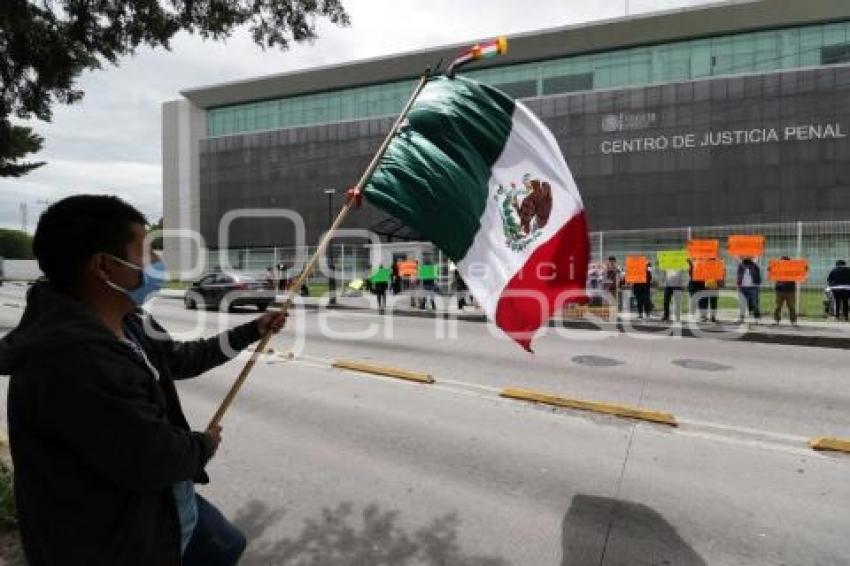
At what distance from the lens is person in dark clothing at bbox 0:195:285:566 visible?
1743 mm

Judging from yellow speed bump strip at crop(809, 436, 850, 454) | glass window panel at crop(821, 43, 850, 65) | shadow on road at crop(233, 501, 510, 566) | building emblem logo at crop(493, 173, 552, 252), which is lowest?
shadow on road at crop(233, 501, 510, 566)

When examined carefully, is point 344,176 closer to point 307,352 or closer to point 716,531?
point 307,352

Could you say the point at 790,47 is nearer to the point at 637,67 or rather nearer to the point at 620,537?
the point at 637,67

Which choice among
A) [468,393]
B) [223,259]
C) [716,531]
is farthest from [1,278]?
[716,531]

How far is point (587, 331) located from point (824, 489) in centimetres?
1067

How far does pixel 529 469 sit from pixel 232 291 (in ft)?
60.6

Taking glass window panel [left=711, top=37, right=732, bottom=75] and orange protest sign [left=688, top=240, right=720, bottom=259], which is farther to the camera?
glass window panel [left=711, top=37, right=732, bottom=75]

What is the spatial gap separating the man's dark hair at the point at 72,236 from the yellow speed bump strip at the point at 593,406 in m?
6.03

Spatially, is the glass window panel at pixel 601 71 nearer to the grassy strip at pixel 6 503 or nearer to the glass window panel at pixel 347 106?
the glass window panel at pixel 347 106

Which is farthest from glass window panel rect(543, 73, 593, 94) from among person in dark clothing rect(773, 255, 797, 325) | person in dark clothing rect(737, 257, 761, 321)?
person in dark clothing rect(773, 255, 797, 325)

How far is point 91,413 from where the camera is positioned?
173cm

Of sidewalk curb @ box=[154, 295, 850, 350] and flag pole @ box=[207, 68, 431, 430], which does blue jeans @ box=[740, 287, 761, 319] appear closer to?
sidewalk curb @ box=[154, 295, 850, 350]

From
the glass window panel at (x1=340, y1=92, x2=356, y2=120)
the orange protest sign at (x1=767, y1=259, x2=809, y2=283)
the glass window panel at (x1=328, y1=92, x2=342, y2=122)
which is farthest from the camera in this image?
the glass window panel at (x1=328, y1=92, x2=342, y2=122)

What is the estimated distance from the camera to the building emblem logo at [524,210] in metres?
4.18
